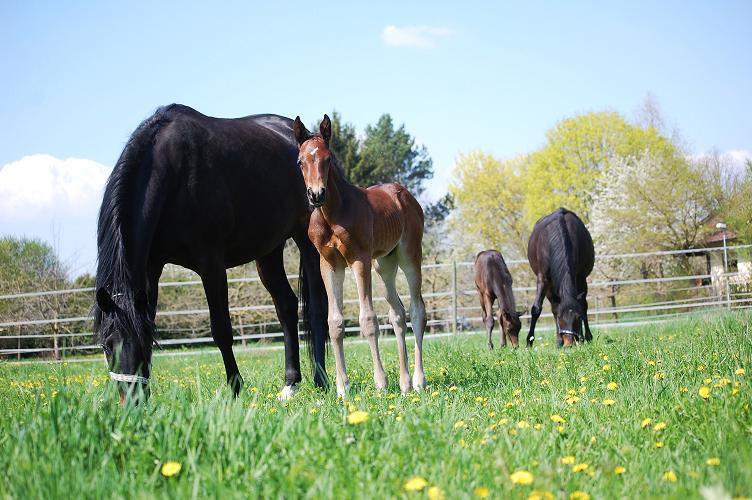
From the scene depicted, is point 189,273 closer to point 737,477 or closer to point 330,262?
point 330,262

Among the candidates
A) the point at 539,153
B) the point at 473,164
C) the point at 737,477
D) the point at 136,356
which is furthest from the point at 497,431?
the point at 473,164

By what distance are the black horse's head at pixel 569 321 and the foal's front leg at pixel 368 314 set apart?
16.0ft

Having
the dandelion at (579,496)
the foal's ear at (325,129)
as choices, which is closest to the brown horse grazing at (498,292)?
the foal's ear at (325,129)

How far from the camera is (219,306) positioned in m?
5.64

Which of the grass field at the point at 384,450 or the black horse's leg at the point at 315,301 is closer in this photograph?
the grass field at the point at 384,450

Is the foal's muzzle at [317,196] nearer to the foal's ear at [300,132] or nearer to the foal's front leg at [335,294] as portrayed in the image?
the foal's ear at [300,132]

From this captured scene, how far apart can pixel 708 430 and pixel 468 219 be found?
141 ft

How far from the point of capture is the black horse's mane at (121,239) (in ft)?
13.7

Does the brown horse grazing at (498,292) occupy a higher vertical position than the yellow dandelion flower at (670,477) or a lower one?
higher

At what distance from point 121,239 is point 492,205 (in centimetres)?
4196

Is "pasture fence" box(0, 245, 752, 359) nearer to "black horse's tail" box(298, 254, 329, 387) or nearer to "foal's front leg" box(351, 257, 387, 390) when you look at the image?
"black horse's tail" box(298, 254, 329, 387)

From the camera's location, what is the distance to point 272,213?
6520 mm

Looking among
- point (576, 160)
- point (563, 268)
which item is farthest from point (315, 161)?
point (576, 160)

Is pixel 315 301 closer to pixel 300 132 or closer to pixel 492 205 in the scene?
pixel 300 132
